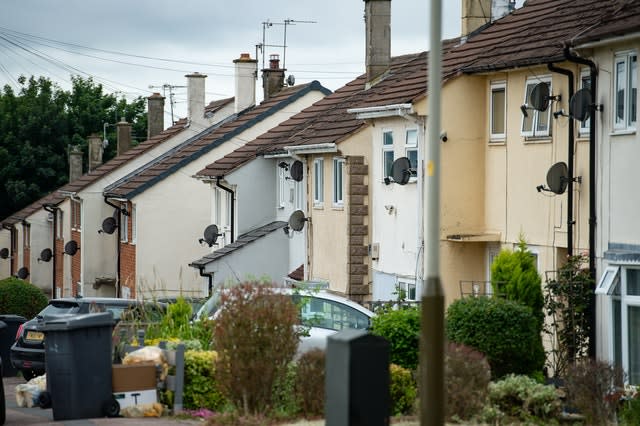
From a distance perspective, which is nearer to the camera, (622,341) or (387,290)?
(622,341)

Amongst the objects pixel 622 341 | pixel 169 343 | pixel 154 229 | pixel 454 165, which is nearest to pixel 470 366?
pixel 169 343

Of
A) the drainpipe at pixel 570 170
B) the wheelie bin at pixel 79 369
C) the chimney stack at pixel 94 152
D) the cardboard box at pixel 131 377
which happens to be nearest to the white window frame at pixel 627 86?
the drainpipe at pixel 570 170

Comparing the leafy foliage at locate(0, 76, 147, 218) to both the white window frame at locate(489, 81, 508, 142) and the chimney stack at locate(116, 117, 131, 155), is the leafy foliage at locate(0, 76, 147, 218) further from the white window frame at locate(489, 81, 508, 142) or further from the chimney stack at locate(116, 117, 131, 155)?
the white window frame at locate(489, 81, 508, 142)

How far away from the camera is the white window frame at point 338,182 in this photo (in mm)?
33844

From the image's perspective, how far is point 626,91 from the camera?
2020cm

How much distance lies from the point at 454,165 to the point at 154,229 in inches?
912

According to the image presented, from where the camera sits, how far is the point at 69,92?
79.8 meters

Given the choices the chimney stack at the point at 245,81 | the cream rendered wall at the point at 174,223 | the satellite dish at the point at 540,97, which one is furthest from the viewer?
the chimney stack at the point at 245,81

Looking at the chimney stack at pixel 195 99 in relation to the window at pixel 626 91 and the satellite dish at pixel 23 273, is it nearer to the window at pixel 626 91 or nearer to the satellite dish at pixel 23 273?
the satellite dish at pixel 23 273

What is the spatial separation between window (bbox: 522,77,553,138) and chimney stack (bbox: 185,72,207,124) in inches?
1151

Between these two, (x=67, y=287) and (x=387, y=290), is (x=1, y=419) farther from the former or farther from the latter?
(x=67, y=287)

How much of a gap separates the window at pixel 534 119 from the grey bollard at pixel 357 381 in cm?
1370

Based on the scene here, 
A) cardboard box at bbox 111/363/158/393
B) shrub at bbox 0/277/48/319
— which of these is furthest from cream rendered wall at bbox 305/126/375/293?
cardboard box at bbox 111/363/158/393

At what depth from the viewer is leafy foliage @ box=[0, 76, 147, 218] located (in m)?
74.4
